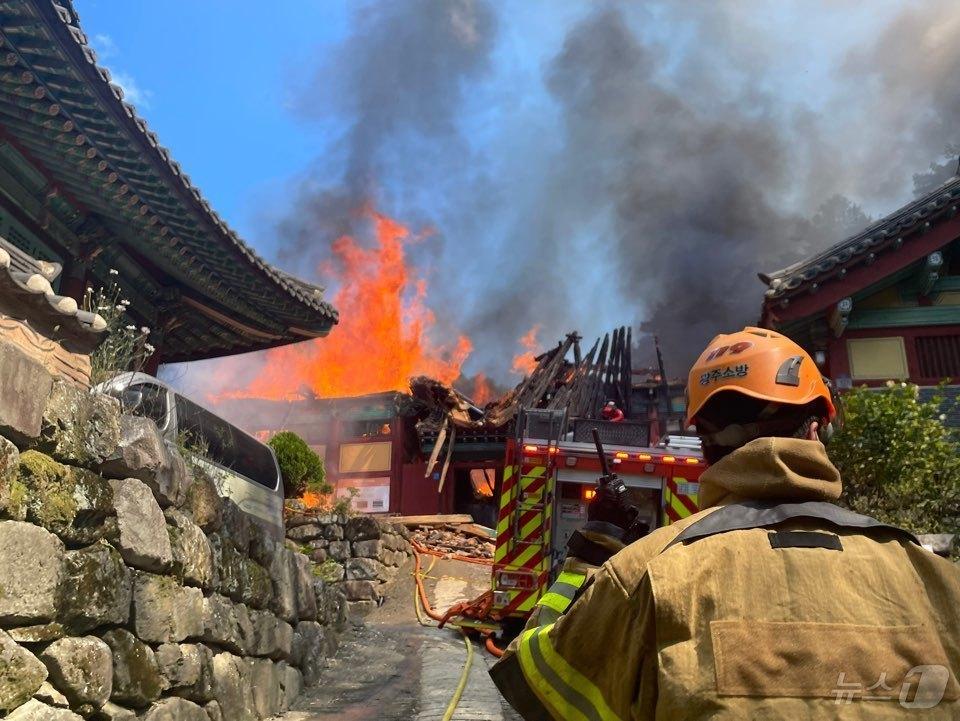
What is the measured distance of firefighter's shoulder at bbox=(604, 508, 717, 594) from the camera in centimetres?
135

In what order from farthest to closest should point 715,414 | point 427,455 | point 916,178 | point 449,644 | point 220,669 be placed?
point 916,178 → point 427,455 → point 449,644 → point 220,669 → point 715,414

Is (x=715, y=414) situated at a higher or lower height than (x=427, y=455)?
lower

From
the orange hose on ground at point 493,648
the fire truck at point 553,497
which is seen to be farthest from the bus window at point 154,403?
the orange hose on ground at point 493,648

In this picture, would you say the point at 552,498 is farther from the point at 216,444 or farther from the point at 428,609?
the point at 428,609

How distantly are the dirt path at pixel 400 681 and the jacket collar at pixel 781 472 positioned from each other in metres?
4.61

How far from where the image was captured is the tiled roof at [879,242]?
10992mm

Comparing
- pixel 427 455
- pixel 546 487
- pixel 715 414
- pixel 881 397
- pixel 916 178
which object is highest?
pixel 916 178

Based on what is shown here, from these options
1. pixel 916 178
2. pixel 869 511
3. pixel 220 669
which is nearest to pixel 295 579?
pixel 220 669

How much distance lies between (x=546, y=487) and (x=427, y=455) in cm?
1443

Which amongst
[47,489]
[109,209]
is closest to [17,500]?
[47,489]

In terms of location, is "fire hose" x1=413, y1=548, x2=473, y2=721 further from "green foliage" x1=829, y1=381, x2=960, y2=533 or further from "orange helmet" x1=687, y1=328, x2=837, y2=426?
"green foliage" x1=829, y1=381, x2=960, y2=533

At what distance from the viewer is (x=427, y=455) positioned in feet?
74.2

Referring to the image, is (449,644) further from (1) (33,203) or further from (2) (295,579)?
(1) (33,203)

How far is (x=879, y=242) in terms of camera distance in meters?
11.1
